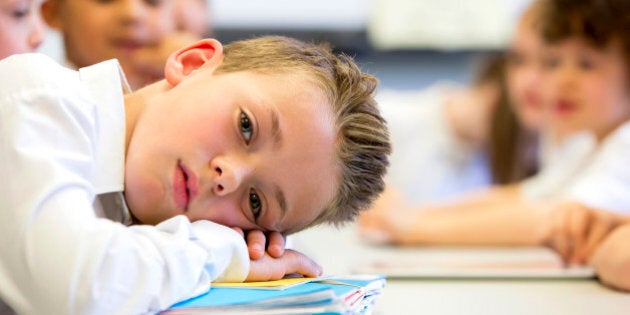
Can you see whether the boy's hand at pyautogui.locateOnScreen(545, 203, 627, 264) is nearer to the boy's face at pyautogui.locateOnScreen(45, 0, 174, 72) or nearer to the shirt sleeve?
the shirt sleeve

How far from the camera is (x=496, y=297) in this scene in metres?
1.05

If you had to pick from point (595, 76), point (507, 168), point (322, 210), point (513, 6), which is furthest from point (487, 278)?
point (513, 6)

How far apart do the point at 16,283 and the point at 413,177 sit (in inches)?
86.1

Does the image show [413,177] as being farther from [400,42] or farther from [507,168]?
[400,42]

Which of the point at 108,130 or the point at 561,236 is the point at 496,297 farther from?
the point at 108,130

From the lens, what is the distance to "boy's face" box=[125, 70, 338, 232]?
760 mm

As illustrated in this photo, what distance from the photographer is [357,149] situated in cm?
83

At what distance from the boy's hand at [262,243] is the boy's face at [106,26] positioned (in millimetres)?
472

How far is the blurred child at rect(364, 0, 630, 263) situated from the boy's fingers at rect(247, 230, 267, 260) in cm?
83

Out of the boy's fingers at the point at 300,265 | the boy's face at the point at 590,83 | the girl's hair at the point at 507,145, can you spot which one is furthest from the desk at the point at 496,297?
the girl's hair at the point at 507,145

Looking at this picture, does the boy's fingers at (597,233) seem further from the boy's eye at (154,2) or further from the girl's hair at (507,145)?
the girl's hair at (507,145)

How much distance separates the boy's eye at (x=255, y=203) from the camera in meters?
A: 0.79

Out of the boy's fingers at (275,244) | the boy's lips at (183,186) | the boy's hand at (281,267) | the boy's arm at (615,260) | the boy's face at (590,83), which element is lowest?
the boy's hand at (281,267)

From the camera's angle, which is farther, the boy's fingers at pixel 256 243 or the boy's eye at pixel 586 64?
the boy's eye at pixel 586 64
